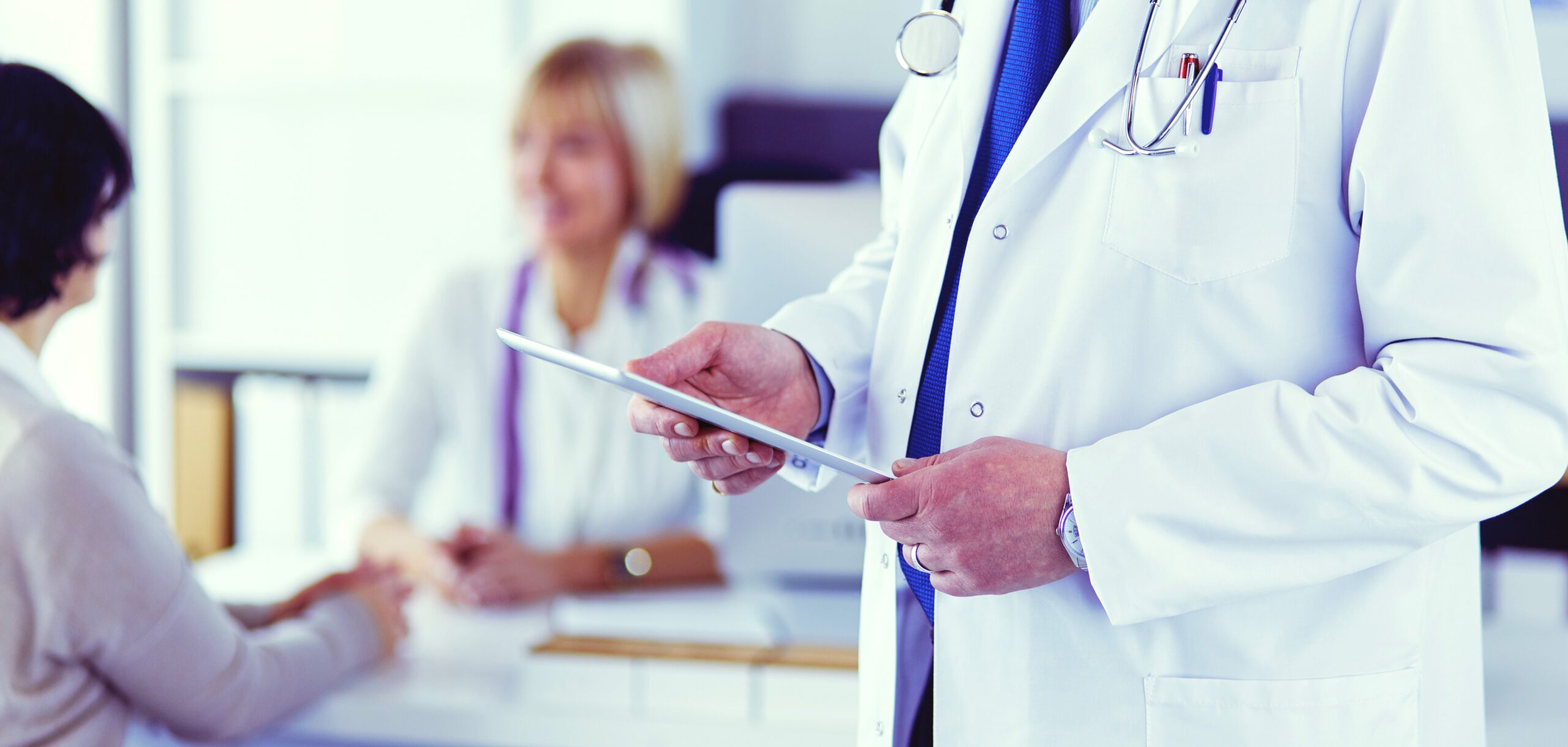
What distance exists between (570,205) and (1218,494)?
1.82m

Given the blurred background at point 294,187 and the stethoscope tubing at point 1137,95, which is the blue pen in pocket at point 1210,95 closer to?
the stethoscope tubing at point 1137,95

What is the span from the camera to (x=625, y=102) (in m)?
2.37

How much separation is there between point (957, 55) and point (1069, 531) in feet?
1.53

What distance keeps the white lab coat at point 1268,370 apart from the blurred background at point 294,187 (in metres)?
1.79

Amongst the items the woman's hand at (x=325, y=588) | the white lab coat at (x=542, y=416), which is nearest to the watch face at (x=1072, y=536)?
the woman's hand at (x=325, y=588)

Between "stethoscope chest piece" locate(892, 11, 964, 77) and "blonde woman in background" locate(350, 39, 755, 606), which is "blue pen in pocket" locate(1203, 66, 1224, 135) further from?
"blonde woman in background" locate(350, 39, 755, 606)

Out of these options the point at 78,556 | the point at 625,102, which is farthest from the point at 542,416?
the point at 78,556

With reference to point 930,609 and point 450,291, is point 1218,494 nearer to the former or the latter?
point 930,609

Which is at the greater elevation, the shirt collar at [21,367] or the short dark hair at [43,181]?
the short dark hair at [43,181]

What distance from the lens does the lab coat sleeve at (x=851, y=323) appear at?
1.06m

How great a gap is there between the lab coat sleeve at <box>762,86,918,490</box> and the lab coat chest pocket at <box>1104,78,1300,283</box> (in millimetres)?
291

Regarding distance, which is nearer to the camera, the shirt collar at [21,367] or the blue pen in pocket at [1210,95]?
the blue pen in pocket at [1210,95]

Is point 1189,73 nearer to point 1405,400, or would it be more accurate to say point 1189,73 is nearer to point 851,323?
point 1405,400

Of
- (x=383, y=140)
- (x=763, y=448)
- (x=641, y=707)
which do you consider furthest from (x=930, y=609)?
(x=383, y=140)
